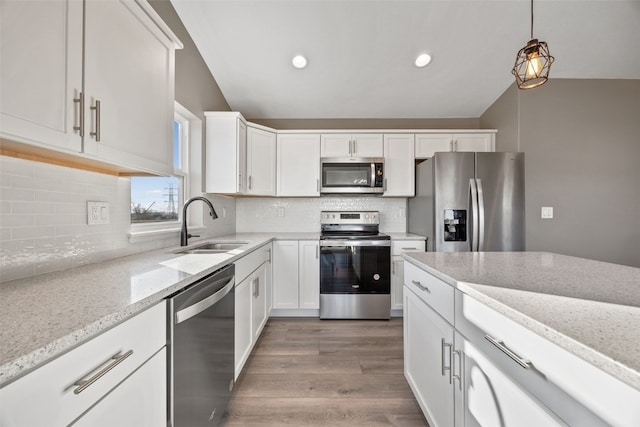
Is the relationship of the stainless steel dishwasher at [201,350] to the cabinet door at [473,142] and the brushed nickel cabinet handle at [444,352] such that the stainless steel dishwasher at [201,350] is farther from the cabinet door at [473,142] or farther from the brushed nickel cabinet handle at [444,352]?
the cabinet door at [473,142]

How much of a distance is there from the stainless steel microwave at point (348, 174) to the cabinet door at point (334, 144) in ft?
0.32

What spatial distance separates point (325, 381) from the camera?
5.96ft

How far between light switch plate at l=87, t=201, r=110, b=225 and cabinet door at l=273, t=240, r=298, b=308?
→ 166 cm

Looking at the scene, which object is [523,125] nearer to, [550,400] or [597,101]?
[597,101]

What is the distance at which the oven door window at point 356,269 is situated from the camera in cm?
282

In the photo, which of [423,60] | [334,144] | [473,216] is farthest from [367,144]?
[473,216]

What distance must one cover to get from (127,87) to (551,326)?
67.2 inches

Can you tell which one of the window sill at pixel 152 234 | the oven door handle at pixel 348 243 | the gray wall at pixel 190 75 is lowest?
the oven door handle at pixel 348 243

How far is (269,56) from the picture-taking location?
2.58 metres

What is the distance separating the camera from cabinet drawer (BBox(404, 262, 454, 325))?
42.3 inches

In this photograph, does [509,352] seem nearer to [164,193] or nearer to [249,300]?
[249,300]

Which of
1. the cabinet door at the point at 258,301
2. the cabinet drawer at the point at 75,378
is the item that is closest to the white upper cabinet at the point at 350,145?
the cabinet door at the point at 258,301

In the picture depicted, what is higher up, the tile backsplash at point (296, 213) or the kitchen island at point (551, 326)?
the tile backsplash at point (296, 213)

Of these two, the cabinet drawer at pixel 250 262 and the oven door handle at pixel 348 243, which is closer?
the cabinet drawer at pixel 250 262
